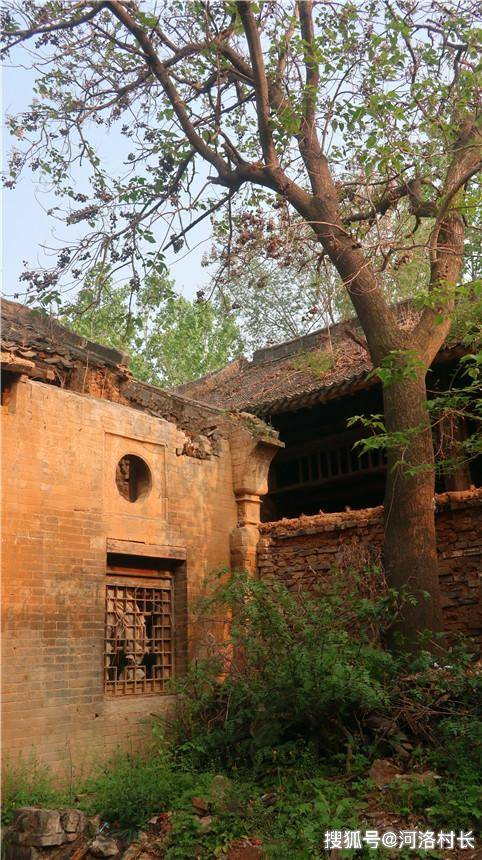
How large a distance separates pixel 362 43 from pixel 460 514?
19.3ft

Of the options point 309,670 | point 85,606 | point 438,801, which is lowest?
point 438,801

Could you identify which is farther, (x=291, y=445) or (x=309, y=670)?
(x=291, y=445)

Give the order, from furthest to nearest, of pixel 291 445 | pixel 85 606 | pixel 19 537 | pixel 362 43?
pixel 291 445, pixel 362 43, pixel 85 606, pixel 19 537

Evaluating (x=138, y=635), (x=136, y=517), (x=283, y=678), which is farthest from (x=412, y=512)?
(x=138, y=635)

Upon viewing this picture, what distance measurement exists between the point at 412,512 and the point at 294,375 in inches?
254

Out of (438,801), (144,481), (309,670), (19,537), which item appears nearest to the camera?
(438,801)

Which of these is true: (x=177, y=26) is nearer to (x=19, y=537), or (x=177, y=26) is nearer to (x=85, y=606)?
(x=19, y=537)

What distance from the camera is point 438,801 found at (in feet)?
19.5

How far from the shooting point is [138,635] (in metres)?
9.56

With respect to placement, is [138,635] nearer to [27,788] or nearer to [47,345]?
[27,788]

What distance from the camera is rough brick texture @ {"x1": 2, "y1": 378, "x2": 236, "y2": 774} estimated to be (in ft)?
25.7

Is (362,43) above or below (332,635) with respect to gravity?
above

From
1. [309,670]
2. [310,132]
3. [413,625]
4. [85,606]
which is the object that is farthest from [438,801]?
[310,132]

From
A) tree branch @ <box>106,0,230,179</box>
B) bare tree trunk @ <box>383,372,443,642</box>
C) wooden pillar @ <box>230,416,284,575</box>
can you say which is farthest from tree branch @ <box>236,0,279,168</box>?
wooden pillar @ <box>230,416,284,575</box>
